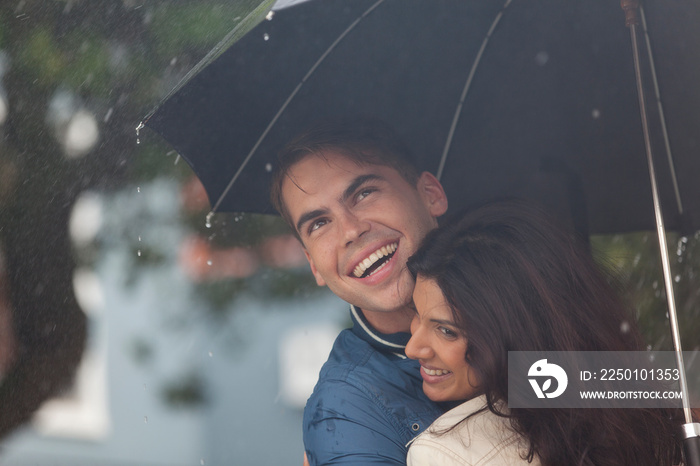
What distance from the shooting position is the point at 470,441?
1436 mm

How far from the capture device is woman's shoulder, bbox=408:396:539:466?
55.2 inches

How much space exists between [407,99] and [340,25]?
0.35m

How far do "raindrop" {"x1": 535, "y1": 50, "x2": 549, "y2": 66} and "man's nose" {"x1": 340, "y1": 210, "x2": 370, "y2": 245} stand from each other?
2.38 feet

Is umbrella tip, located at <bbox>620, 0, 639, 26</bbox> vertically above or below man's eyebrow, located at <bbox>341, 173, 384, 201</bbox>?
above

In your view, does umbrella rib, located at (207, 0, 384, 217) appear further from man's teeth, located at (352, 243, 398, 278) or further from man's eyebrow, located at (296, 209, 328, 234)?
man's teeth, located at (352, 243, 398, 278)

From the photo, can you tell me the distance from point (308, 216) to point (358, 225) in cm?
15

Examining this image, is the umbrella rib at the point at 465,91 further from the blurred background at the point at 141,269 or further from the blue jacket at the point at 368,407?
the blurred background at the point at 141,269

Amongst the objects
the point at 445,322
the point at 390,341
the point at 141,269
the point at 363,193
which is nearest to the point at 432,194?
the point at 363,193

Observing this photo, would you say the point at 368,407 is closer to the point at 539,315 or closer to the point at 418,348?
the point at 418,348

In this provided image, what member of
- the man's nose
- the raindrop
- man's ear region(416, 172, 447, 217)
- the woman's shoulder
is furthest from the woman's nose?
the raindrop

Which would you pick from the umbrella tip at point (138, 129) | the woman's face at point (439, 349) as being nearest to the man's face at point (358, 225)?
the woman's face at point (439, 349)

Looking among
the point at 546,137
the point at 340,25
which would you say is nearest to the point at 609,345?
the point at 546,137

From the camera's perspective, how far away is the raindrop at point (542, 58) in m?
2.11

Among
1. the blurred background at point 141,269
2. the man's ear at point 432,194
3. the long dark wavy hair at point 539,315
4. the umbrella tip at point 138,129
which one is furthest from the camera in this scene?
the blurred background at point 141,269
